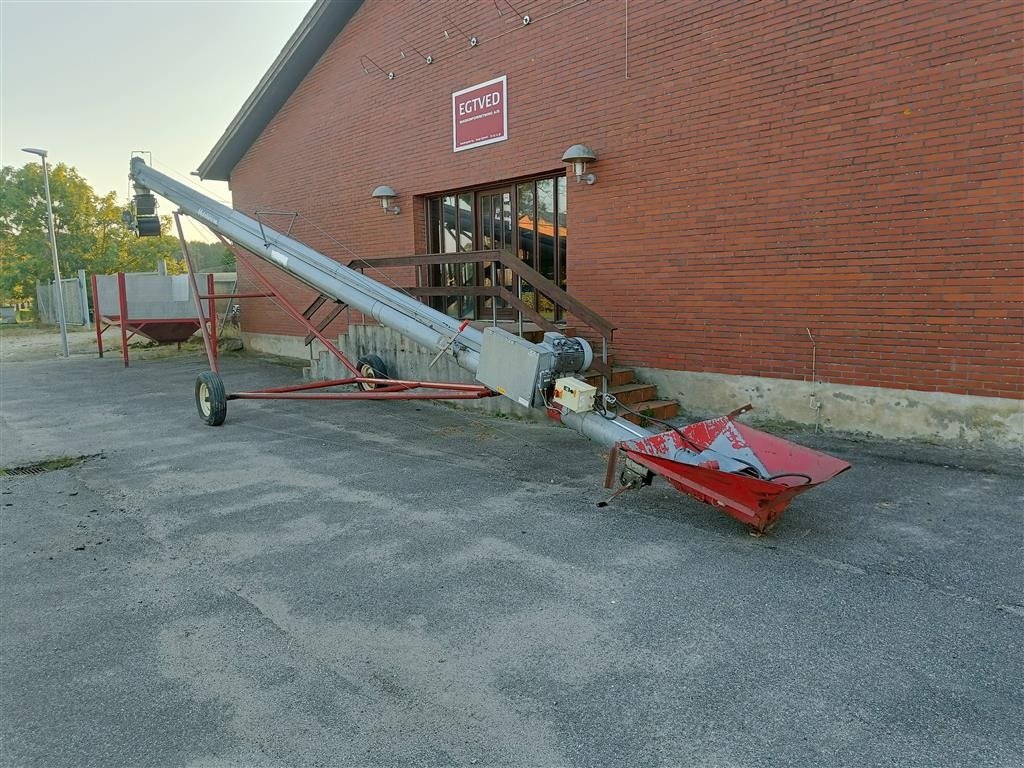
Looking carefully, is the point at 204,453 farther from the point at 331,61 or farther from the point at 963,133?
the point at 331,61

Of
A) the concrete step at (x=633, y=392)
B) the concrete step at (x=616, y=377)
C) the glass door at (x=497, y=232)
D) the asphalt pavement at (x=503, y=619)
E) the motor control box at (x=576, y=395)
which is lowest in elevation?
the asphalt pavement at (x=503, y=619)

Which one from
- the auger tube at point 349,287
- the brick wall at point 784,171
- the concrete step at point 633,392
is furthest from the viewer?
the concrete step at point 633,392

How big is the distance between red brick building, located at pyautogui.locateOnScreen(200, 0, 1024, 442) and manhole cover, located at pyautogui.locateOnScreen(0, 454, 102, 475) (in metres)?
6.28

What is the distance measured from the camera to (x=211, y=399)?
838 centimetres

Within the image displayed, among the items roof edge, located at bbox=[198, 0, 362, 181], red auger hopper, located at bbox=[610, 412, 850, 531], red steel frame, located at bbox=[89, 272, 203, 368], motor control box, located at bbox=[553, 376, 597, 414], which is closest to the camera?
red auger hopper, located at bbox=[610, 412, 850, 531]

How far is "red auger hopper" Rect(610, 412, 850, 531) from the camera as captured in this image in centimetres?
421

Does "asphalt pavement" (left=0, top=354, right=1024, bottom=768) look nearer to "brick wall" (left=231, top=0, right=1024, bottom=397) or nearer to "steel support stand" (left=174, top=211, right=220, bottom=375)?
"brick wall" (left=231, top=0, right=1024, bottom=397)

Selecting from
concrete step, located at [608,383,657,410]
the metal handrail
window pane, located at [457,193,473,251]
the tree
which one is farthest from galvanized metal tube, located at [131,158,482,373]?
the tree

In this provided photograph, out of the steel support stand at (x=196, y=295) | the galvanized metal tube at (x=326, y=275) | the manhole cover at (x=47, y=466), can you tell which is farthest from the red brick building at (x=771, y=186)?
the manhole cover at (x=47, y=466)

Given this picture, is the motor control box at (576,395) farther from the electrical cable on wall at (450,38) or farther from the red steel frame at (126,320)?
the red steel frame at (126,320)

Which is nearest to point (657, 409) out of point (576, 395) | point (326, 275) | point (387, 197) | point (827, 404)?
point (827, 404)

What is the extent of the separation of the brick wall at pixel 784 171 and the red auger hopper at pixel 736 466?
283 cm

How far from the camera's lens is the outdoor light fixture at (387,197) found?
39.5ft

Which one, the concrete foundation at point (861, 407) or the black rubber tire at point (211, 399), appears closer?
the concrete foundation at point (861, 407)
